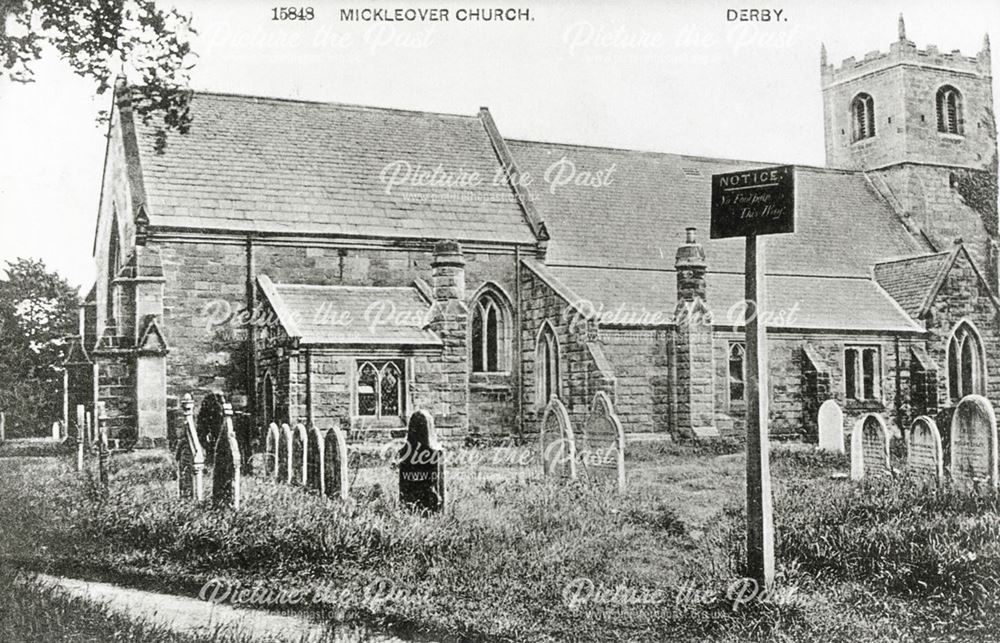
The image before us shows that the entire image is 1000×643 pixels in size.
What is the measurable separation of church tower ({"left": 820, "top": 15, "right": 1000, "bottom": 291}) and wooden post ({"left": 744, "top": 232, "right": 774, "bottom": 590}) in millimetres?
17553

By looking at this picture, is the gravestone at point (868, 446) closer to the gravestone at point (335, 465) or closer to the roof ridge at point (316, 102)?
the gravestone at point (335, 465)

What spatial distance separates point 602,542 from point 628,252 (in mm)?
13162

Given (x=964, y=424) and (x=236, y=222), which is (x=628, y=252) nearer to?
(x=236, y=222)

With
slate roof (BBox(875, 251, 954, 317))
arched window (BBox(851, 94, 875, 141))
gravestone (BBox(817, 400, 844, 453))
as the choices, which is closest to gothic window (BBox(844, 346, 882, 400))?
slate roof (BBox(875, 251, 954, 317))

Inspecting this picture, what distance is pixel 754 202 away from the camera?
24.7 feet

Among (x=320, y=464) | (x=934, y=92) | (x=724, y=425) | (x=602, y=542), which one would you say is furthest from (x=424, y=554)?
(x=934, y=92)

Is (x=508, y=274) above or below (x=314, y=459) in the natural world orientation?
above

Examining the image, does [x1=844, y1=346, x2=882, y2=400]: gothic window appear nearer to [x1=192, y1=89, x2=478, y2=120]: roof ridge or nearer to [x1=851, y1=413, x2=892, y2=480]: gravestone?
[x1=851, y1=413, x2=892, y2=480]: gravestone

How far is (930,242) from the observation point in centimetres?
2589

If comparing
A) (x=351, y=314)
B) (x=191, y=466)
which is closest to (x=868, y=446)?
(x=351, y=314)

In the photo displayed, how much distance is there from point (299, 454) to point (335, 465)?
1.40 m

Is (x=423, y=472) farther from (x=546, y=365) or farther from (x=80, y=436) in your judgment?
(x=546, y=365)

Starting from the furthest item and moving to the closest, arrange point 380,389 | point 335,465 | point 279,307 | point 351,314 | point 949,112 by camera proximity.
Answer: point 949,112 < point 351,314 < point 279,307 < point 380,389 < point 335,465

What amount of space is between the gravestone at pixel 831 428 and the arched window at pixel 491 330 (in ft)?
22.2
